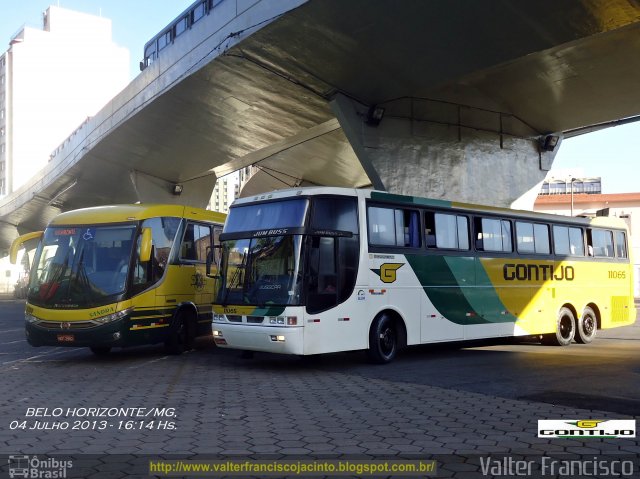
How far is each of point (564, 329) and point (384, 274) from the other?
6324 millimetres

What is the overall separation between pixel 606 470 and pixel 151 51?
30959 mm

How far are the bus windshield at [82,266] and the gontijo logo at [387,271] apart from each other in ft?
15.5

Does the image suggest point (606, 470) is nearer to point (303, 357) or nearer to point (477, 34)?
point (303, 357)

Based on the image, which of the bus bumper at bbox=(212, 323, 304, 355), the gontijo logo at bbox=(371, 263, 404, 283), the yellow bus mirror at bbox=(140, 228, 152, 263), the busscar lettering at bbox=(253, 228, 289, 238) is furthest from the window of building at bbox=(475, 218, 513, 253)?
the yellow bus mirror at bbox=(140, 228, 152, 263)

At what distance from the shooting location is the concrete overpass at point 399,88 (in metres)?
15.7

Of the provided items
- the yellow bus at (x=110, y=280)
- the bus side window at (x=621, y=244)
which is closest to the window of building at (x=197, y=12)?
the yellow bus at (x=110, y=280)

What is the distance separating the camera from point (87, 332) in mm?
12289

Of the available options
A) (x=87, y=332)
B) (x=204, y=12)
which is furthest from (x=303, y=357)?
(x=204, y=12)

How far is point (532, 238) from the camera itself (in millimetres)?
15711

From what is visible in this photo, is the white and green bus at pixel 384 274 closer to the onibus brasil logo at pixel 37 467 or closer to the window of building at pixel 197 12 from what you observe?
the onibus brasil logo at pixel 37 467

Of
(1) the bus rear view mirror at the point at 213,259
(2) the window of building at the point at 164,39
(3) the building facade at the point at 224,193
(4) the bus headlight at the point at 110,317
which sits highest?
(3) the building facade at the point at 224,193

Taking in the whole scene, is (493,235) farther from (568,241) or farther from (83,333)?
(83,333)

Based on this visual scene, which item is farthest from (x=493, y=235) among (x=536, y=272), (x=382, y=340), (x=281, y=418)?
(x=281, y=418)

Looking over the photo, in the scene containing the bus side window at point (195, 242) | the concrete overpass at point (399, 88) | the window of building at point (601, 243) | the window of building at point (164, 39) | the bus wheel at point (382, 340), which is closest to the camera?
the bus wheel at point (382, 340)
